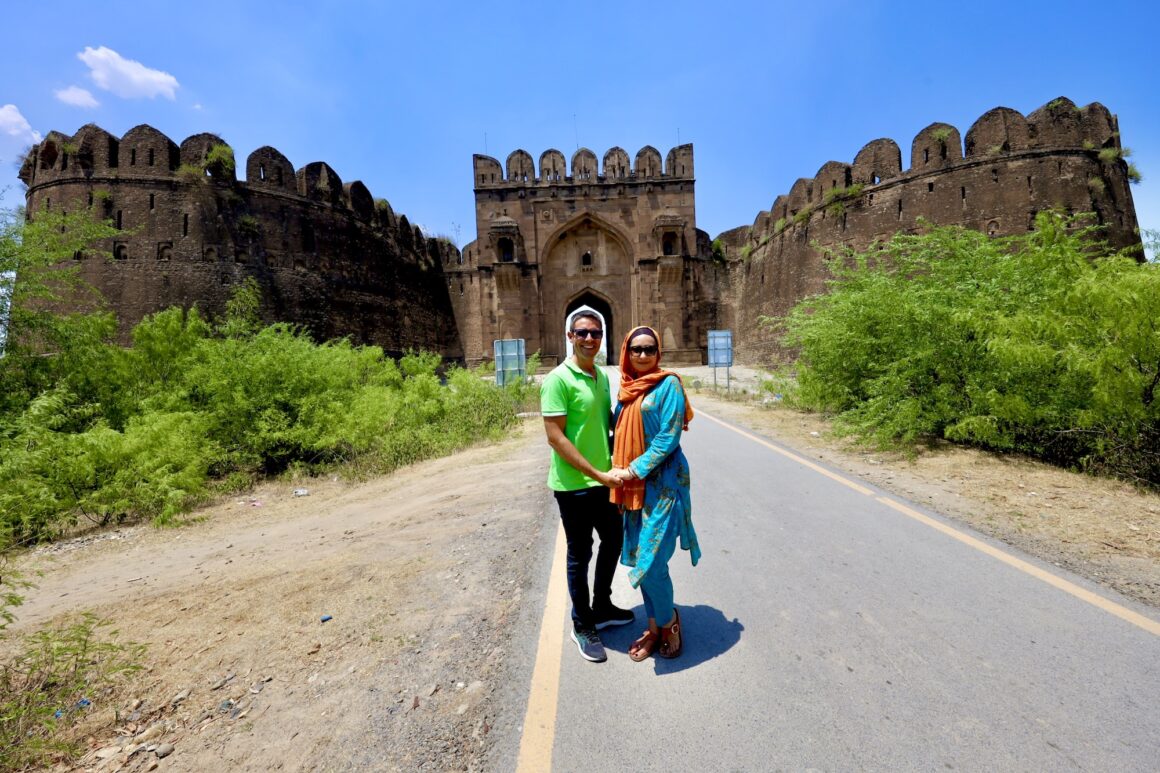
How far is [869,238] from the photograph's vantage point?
62.3 ft

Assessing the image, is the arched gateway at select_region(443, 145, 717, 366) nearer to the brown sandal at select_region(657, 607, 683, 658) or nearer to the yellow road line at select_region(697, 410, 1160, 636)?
the yellow road line at select_region(697, 410, 1160, 636)

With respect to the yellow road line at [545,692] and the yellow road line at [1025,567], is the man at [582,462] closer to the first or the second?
the yellow road line at [545,692]

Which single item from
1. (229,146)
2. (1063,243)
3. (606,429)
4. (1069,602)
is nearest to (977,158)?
(1063,243)

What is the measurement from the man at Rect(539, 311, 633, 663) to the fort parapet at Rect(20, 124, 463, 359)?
2046 centimetres

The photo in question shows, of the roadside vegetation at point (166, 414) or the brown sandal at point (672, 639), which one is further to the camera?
the roadside vegetation at point (166, 414)

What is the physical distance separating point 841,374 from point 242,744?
9.47 meters

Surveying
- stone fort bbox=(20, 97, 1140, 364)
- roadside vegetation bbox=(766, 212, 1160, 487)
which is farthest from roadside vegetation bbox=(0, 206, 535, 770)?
stone fort bbox=(20, 97, 1140, 364)

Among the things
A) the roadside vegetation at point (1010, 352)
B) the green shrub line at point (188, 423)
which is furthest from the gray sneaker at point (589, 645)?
the green shrub line at point (188, 423)

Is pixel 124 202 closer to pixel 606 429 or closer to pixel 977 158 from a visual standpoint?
pixel 606 429

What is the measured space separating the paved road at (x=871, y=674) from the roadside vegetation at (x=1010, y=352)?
11.5 ft

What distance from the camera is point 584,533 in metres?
2.43

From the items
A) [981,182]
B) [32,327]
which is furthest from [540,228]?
[32,327]

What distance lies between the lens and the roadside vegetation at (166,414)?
21.0 feet

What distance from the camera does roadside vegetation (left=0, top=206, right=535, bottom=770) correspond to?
21.0 feet
